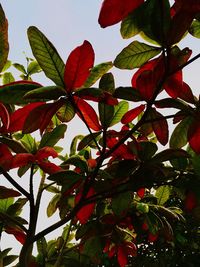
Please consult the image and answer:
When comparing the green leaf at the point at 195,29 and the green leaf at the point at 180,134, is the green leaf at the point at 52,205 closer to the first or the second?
the green leaf at the point at 180,134

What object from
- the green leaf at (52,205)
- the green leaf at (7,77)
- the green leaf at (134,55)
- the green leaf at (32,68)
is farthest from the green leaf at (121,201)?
the green leaf at (32,68)

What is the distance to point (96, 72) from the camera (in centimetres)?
97

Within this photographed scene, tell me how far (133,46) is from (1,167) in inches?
20.4

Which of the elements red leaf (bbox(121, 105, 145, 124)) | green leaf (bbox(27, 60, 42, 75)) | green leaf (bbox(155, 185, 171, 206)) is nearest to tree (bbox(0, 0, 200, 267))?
red leaf (bbox(121, 105, 145, 124))

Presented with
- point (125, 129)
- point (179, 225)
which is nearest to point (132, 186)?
point (125, 129)

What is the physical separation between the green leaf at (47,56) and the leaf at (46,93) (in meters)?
0.05

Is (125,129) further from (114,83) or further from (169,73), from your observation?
(169,73)

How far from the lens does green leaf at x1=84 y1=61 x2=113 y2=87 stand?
97 centimetres

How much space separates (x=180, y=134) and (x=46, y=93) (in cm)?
54

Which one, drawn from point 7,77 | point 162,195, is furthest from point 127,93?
point 162,195

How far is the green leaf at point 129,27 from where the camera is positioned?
0.89 m

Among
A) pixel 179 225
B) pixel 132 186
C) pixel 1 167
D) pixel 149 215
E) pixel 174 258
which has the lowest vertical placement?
pixel 174 258

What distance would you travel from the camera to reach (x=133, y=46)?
0.97 metres

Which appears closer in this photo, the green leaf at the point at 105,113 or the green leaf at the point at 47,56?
the green leaf at the point at 47,56
